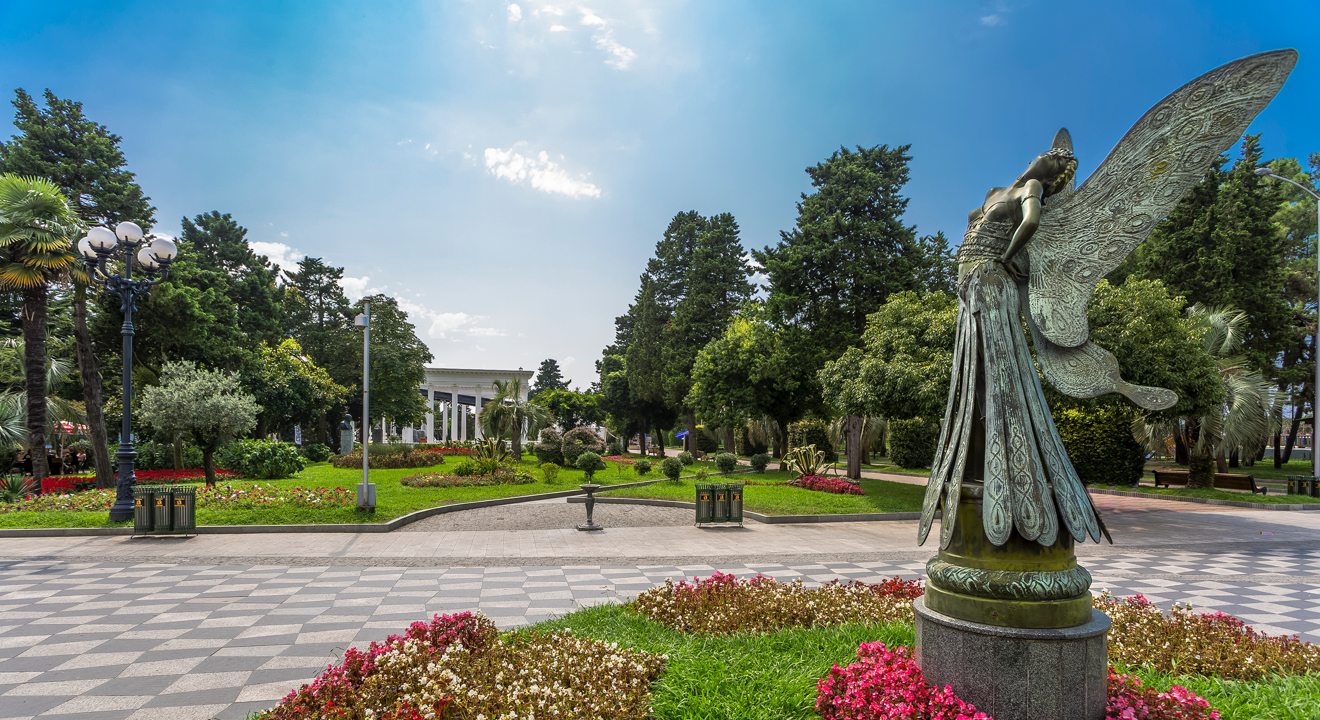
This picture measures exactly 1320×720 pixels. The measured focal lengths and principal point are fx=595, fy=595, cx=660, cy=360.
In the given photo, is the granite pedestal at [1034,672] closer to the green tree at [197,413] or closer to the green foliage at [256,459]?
the green tree at [197,413]

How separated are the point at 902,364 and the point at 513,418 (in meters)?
20.5

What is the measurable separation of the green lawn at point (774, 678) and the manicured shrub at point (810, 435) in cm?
3274

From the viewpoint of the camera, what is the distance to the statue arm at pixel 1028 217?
3982 millimetres

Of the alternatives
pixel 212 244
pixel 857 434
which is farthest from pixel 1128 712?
pixel 212 244

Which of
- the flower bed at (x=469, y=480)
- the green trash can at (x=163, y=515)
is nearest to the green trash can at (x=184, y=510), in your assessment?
the green trash can at (x=163, y=515)

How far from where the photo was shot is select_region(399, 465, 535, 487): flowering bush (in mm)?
21109

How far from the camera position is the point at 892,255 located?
23094mm

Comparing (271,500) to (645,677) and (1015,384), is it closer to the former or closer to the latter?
(645,677)

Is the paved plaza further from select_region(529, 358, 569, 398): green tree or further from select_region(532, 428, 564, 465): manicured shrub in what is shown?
select_region(529, 358, 569, 398): green tree

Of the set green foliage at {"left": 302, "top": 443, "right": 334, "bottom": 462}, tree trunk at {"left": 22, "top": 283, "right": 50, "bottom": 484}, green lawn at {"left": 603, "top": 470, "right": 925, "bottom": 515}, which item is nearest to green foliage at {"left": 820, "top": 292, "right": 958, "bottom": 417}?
green lawn at {"left": 603, "top": 470, "right": 925, "bottom": 515}

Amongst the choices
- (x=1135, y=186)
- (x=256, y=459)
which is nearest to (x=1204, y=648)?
(x=1135, y=186)

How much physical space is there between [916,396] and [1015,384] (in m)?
12.6

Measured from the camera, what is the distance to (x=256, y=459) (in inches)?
912

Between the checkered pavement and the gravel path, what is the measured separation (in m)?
4.38
